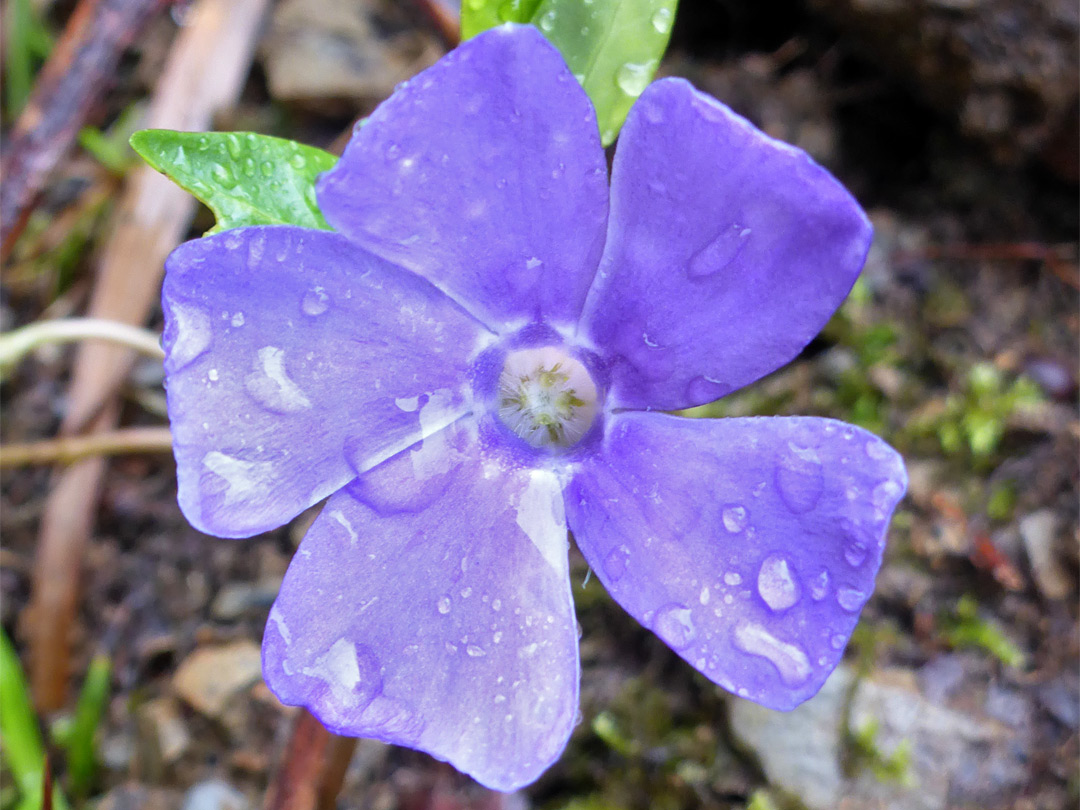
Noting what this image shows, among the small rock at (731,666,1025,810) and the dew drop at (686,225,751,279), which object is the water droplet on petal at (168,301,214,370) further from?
the small rock at (731,666,1025,810)

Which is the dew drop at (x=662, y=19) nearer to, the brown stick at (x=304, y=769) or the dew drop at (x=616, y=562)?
the dew drop at (x=616, y=562)

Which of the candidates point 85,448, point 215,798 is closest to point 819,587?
point 215,798

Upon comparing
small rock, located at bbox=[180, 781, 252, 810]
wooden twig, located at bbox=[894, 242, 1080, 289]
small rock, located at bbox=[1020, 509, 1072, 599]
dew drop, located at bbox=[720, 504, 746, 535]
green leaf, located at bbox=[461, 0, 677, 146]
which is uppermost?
green leaf, located at bbox=[461, 0, 677, 146]

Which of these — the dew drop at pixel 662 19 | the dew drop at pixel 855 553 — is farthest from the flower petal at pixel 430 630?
the dew drop at pixel 662 19

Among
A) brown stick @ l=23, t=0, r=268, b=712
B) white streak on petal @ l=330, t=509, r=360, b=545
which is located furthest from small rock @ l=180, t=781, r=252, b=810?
white streak on petal @ l=330, t=509, r=360, b=545

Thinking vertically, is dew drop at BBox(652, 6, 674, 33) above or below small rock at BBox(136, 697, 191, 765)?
above

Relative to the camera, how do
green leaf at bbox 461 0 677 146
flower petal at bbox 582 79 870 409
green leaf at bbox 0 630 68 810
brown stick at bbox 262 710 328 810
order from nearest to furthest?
flower petal at bbox 582 79 870 409 → green leaf at bbox 461 0 677 146 → brown stick at bbox 262 710 328 810 → green leaf at bbox 0 630 68 810

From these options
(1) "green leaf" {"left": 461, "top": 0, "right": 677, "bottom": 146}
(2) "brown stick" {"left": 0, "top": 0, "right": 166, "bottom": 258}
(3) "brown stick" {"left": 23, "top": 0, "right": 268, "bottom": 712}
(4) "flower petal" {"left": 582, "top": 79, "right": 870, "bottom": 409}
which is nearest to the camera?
(4) "flower petal" {"left": 582, "top": 79, "right": 870, "bottom": 409}
